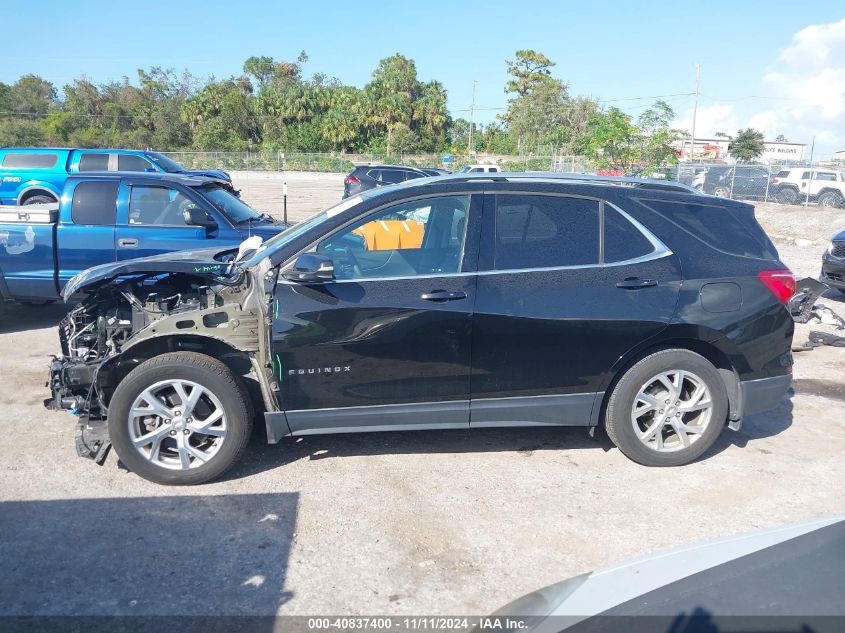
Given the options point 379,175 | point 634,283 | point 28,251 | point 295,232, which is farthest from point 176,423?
point 379,175

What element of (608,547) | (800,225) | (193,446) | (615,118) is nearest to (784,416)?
(608,547)

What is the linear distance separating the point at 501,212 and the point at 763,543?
106 inches

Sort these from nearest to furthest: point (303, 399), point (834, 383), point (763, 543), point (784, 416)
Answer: point (763, 543), point (303, 399), point (784, 416), point (834, 383)

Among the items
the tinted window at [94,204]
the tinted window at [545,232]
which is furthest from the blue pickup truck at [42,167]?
the tinted window at [545,232]

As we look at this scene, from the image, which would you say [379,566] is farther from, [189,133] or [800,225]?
[189,133]

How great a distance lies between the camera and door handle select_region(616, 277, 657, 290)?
181 inches

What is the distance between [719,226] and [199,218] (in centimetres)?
554

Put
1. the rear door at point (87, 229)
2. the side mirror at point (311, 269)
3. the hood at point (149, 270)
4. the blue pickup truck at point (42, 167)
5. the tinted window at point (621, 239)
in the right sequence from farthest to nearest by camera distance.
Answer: the blue pickup truck at point (42, 167) < the rear door at point (87, 229) < the hood at point (149, 270) < the tinted window at point (621, 239) < the side mirror at point (311, 269)

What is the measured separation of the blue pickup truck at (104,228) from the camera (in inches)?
304

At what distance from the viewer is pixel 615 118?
1043 inches

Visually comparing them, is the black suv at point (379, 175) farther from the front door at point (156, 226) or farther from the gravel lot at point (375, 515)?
the gravel lot at point (375, 515)

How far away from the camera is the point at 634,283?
4.60m

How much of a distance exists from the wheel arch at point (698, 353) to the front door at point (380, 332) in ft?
3.21

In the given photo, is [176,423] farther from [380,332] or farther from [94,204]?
[94,204]
